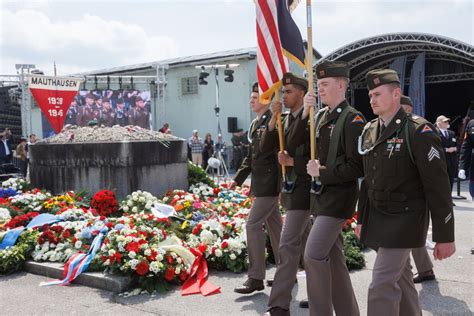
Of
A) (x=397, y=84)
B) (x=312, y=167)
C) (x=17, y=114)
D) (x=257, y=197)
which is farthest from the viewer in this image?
(x=17, y=114)

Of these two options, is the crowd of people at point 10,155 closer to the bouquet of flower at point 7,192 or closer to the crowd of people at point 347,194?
the bouquet of flower at point 7,192

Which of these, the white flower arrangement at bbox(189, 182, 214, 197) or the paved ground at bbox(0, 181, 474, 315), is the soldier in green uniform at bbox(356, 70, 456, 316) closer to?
the paved ground at bbox(0, 181, 474, 315)

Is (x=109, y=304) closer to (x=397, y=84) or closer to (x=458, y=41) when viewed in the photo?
(x=397, y=84)

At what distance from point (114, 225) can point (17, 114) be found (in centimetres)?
2880

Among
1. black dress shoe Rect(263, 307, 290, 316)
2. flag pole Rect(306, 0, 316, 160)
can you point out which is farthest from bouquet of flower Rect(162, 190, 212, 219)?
flag pole Rect(306, 0, 316, 160)

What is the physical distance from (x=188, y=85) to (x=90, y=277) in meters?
22.9

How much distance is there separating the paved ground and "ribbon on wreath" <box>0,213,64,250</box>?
0.72m

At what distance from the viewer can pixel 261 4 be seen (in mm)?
5086

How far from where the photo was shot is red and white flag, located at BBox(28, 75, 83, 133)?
14.3 metres

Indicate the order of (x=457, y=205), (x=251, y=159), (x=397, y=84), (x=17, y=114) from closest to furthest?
(x=397, y=84)
(x=251, y=159)
(x=457, y=205)
(x=17, y=114)

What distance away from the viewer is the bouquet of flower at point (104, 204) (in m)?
7.98

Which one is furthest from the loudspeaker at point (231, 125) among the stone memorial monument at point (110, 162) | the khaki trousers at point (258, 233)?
the khaki trousers at point (258, 233)

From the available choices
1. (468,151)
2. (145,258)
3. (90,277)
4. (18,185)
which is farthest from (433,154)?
(18,185)

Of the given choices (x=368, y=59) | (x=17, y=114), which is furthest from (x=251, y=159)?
(x=17, y=114)
